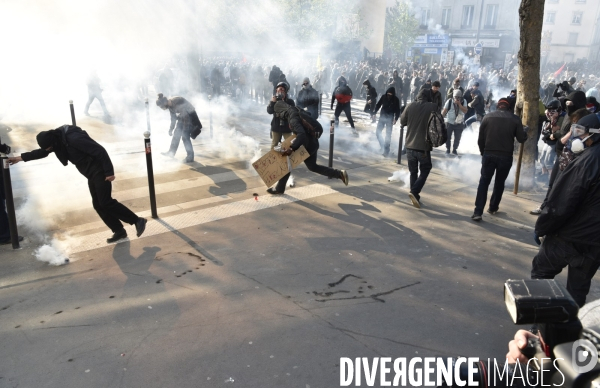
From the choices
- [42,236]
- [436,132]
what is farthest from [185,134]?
[436,132]

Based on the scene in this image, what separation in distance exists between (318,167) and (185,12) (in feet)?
59.4

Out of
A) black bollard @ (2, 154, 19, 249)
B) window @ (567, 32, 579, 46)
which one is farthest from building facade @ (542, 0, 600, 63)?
black bollard @ (2, 154, 19, 249)

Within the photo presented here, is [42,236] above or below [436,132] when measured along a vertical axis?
below

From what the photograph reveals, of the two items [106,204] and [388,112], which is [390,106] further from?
[106,204]

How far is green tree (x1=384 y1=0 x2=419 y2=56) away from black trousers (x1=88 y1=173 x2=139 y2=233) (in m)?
44.5

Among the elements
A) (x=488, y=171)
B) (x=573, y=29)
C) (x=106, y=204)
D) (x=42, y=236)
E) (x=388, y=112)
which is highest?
(x=573, y=29)

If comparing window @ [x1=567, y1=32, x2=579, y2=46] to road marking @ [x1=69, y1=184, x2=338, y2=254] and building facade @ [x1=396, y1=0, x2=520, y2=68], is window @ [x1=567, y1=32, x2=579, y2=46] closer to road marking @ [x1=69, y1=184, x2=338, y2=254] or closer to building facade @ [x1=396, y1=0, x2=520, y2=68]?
building facade @ [x1=396, y1=0, x2=520, y2=68]

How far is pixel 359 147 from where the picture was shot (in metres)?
11.1

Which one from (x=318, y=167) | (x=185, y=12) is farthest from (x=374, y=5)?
(x=318, y=167)

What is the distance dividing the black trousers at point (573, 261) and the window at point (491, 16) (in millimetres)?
48470

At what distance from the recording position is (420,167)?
21.9 feet

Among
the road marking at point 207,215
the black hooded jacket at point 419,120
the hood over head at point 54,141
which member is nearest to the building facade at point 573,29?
the black hooded jacket at point 419,120

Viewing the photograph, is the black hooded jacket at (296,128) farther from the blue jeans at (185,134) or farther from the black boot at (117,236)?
the blue jeans at (185,134)

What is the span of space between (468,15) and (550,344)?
2059 inches
